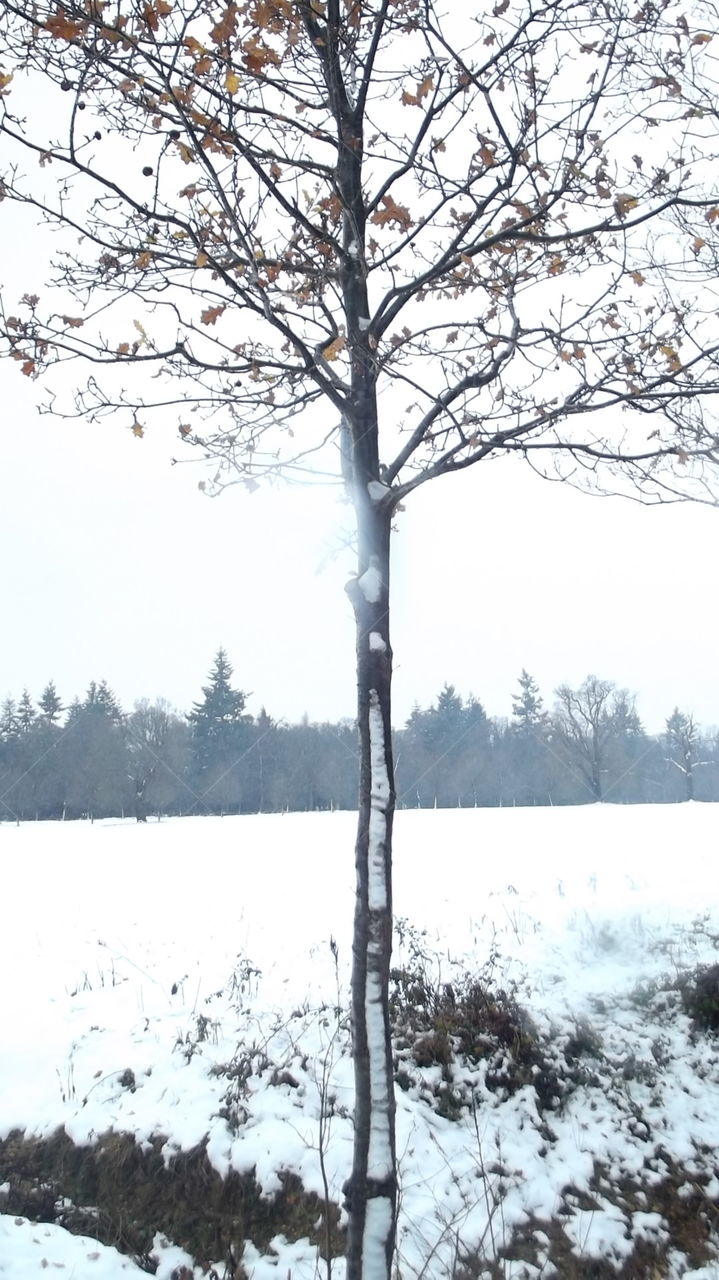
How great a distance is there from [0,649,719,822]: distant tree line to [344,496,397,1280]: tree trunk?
33582mm

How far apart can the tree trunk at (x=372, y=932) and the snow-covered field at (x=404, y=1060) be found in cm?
24

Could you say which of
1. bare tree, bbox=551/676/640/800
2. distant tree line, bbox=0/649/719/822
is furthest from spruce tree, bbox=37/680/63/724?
bare tree, bbox=551/676/640/800

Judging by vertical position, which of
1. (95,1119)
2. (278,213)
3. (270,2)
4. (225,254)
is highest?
(270,2)

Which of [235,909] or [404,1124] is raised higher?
[235,909]

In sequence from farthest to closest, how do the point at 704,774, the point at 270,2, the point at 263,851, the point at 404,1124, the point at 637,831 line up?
the point at 704,774, the point at 637,831, the point at 263,851, the point at 404,1124, the point at 270,2

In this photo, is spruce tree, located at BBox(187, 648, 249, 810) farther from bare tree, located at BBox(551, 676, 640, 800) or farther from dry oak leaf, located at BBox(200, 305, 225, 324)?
dry oak leaf, located at BBox(200, 305, 225, 324)

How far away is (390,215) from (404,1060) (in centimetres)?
547

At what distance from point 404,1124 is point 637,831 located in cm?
1207

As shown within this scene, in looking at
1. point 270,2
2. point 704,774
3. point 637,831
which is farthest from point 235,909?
point 704,774

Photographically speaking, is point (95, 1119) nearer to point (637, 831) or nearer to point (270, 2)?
point (270, 2)

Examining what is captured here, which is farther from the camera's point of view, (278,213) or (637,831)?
(637,831)

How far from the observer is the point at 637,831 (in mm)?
15758

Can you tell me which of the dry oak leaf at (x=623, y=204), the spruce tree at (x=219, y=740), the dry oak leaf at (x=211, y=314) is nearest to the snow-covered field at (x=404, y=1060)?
the dry oak leaf at (x=211, y=314)

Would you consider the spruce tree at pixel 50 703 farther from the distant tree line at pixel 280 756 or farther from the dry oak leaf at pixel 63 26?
the dry oak leaf at pixel 63 26
